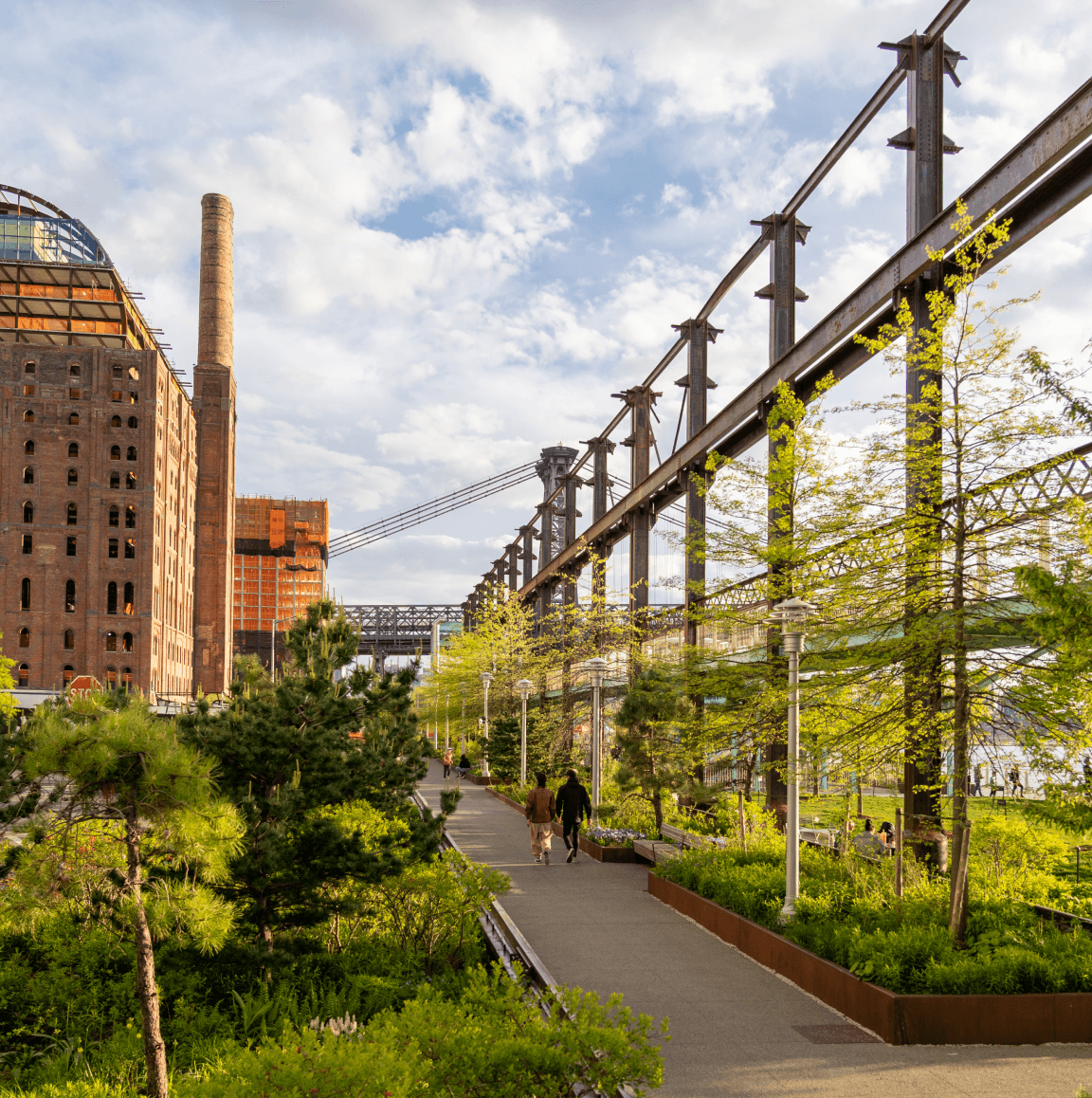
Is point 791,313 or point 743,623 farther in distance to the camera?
point 791,313

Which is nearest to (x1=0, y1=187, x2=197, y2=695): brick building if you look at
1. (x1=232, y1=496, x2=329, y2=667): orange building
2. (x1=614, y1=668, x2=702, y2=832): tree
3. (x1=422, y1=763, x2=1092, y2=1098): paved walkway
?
(x1=614, y1=668, x2=702, y2=832): tree

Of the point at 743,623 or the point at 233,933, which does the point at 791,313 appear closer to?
the point at 743,623

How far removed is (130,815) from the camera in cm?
681

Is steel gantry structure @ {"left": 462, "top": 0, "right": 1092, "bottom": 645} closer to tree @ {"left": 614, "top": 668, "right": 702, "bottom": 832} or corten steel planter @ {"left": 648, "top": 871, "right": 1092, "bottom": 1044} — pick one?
tree @ {"left": 614, "top": 668, "right": 702, "bottom": 832}

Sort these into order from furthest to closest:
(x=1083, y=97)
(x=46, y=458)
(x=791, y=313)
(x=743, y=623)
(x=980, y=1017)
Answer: (x=46, y=458), (x=791, y=313), (x=743, y=623), (x=1083, y=97), (x=980, y=1017)

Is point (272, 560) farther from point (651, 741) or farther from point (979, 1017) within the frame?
point (979, 1017)

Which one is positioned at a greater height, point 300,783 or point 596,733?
point 300,783

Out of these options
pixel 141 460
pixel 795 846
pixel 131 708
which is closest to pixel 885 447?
pixel 795 846

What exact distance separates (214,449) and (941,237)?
97.8 metres

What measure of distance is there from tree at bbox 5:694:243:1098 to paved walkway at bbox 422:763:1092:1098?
3.50m

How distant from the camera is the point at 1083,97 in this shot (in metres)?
12.5

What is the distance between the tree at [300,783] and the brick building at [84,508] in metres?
72.4

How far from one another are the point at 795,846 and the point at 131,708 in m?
7.54

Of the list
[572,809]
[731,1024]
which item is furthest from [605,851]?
[731,1024]
